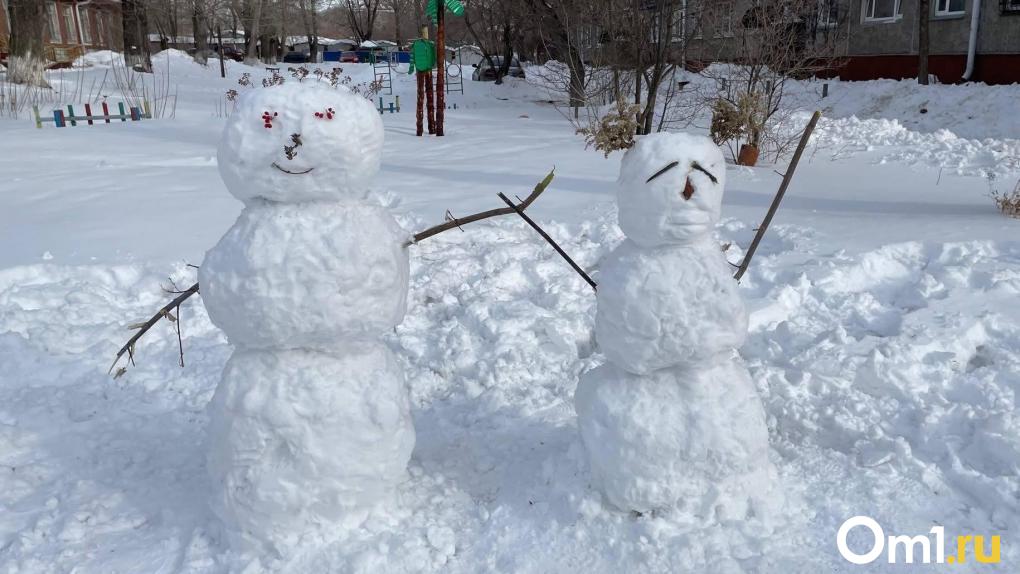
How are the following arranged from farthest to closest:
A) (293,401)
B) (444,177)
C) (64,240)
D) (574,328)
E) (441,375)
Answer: (444,177)
(64,240)
(574,328)
(441,375)
(293,401)

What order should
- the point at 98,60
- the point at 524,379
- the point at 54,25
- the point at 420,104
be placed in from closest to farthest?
1. the point at 524,379
2. the point at 420,104
3. the point at 98,60
4. the point at 54,25

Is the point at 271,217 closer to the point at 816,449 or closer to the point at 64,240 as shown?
the point at 816,449

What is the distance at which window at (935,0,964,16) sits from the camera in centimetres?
1507

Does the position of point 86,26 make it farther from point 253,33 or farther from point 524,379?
point 524,379

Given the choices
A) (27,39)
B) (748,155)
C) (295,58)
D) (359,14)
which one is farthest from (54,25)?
(748,155)

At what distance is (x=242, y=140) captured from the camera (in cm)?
205

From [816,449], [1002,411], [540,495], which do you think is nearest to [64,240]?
[540,495]

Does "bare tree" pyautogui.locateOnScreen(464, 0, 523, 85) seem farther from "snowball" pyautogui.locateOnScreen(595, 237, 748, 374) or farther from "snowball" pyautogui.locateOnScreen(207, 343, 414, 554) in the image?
"snowball" pyautogui.locateOnScreen(207, 343, 414, 554)

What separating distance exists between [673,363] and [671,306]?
Result: 0.21m

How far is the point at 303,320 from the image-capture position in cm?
210

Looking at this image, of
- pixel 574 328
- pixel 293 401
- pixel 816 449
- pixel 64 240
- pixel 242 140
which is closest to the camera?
pixel 242 140

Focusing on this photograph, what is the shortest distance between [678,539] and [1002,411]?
1.56 metres

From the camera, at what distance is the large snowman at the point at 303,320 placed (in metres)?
2.05

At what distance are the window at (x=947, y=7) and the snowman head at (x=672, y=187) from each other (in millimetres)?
16265
